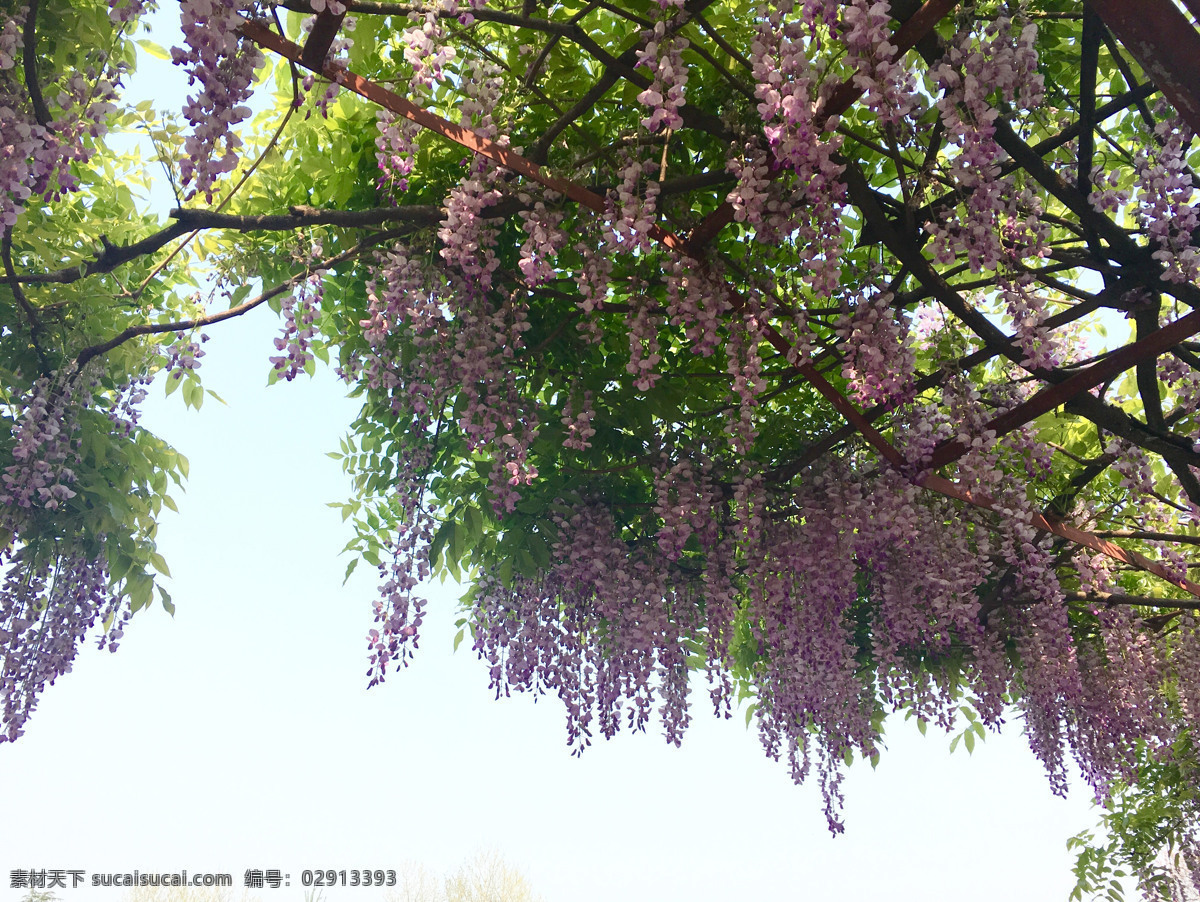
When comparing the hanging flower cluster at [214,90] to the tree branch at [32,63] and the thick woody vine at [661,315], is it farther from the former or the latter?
the tree branch at [32,63]

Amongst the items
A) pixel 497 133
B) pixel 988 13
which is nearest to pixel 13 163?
pixel 497 133

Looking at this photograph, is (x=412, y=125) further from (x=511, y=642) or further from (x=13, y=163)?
(x=511, y=642)

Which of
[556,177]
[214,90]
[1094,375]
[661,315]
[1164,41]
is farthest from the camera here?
[661,315]

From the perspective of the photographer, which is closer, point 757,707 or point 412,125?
point 412,125

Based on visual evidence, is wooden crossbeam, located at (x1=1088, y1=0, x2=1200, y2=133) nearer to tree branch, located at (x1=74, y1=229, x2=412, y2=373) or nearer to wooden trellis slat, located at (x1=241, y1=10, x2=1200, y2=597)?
wooden trellis slat, located at (x1=241, y1=10, x2=1200, y2=597)

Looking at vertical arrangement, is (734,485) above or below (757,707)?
above

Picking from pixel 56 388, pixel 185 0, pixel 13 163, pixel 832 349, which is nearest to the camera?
pixel 185 0

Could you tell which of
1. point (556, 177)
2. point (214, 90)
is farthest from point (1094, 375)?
point (214, 90)

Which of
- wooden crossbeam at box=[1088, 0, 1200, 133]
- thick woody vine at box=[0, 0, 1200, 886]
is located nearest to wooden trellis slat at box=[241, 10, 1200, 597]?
thick woody vine at box=[0, 0, 1200, 886]

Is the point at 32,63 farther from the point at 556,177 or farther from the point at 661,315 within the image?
the point at 661,315

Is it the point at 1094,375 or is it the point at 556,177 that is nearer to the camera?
the point at 556,177

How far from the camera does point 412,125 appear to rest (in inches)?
92.6

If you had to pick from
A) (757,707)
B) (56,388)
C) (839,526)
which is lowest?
(757,707)

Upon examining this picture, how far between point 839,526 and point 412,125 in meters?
2.44
